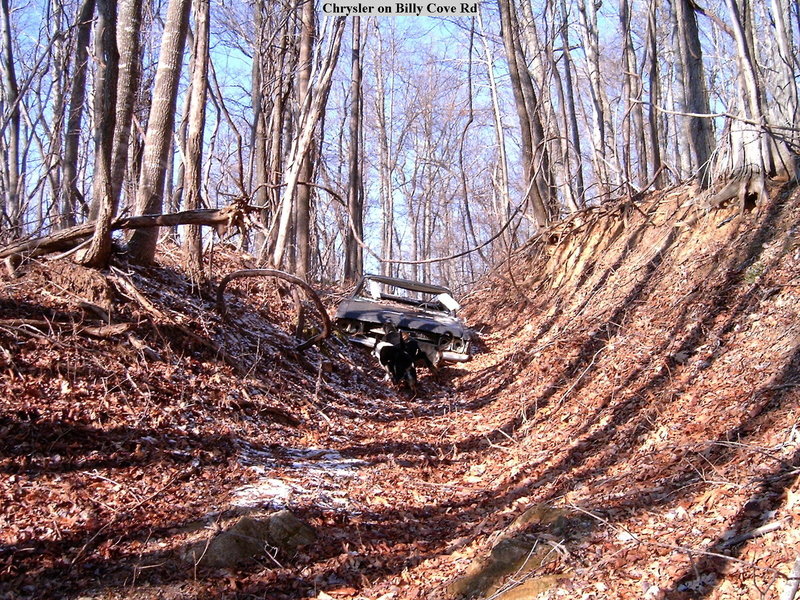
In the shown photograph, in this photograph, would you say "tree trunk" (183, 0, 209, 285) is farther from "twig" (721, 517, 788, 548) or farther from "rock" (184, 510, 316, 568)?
"twig" (721, 517, 788, 548)

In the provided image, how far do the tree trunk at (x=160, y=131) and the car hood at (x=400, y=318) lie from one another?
3654 millimetres

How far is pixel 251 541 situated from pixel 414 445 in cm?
296

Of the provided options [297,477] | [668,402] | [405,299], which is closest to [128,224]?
[297,477]

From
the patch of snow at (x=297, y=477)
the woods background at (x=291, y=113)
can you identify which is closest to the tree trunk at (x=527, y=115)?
the woods background at (x=291, y=113)

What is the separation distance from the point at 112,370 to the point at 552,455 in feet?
13.6

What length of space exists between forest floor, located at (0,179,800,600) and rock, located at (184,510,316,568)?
0.08 metres

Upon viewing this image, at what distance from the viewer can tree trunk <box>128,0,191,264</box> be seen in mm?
7641

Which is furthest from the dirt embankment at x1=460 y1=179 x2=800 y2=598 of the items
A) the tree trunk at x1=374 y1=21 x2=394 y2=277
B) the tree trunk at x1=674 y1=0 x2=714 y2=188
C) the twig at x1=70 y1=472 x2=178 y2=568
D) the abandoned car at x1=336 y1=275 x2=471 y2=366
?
the tree trunk at x1=374 y1=21 x2=394 y2=277

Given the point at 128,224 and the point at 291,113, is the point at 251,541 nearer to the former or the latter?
the point at 128,224

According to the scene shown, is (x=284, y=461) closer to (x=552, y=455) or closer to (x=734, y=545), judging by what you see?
(x=552, y=455)

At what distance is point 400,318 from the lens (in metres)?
10.4

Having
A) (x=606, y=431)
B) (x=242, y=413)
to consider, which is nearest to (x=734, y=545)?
(x=606, y=431)

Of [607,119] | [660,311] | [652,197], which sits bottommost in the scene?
[660,311]

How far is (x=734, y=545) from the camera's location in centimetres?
329
